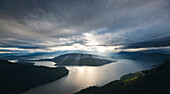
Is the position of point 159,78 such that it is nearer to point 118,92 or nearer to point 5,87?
point 118,92

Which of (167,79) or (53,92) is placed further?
(53,92)

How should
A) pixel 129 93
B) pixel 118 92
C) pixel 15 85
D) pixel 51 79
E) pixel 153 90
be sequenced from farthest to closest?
pixel 51 79 → pixel 15 85 → pixel 118 92 → pixel 129 93 → pixel 153 90

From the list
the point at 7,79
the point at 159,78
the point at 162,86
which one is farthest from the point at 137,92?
the point at 7,79

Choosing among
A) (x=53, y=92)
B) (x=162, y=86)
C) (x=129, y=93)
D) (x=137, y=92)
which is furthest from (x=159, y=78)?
(x=53, y=92)

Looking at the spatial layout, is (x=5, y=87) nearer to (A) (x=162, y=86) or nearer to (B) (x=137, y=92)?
(B) (x=137, y=92)

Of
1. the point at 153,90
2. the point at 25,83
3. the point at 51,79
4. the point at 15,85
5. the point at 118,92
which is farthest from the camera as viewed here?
the point at 51,79

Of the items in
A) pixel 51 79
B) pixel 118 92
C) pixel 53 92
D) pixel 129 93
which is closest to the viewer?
pixel 129 93

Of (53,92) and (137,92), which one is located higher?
(137,92)


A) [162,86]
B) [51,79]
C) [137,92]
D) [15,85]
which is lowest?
[51,79]

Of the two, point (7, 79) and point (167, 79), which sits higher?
point (167, 79)
